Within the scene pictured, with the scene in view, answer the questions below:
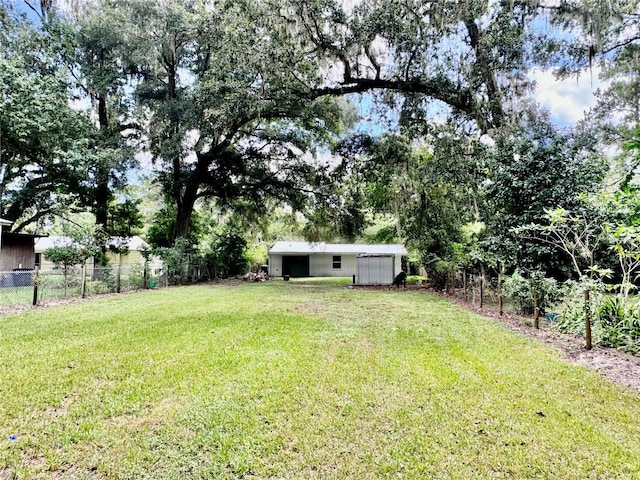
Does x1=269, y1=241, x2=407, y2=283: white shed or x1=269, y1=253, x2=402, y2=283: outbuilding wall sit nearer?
x1=269, y1=241, x2=407, y2=283: white shed

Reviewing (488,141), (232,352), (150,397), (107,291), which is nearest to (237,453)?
(150,397)

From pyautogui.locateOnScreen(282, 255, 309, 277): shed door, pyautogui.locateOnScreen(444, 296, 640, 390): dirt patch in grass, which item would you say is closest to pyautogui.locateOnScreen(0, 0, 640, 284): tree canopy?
pyautogui.locateOnScreen(444, 296, 640, 390): dirt patch in grass

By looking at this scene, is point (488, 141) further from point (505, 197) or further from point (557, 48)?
point (505, 197)

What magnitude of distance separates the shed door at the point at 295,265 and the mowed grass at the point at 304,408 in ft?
67.2

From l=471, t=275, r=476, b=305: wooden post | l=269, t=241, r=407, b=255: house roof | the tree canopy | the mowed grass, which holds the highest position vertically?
the tree canopy

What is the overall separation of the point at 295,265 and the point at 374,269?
33.4 feet

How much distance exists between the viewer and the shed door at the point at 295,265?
1018 inches

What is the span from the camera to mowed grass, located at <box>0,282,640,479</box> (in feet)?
7.06

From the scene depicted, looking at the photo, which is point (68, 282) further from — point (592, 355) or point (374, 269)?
point (374, 269)

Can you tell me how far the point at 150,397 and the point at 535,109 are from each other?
10.8 metres

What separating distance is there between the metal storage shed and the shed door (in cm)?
943

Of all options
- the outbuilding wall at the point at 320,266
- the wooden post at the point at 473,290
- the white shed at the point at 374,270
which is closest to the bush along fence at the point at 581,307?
the wooden post at the point at 473,290

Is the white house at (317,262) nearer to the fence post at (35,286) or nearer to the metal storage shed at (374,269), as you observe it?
→ the metal storage shed at (374,269)

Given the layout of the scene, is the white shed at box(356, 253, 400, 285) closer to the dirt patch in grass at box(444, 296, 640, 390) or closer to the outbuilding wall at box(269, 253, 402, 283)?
the outbuilding wall at box(269, 253, 402, 283)
